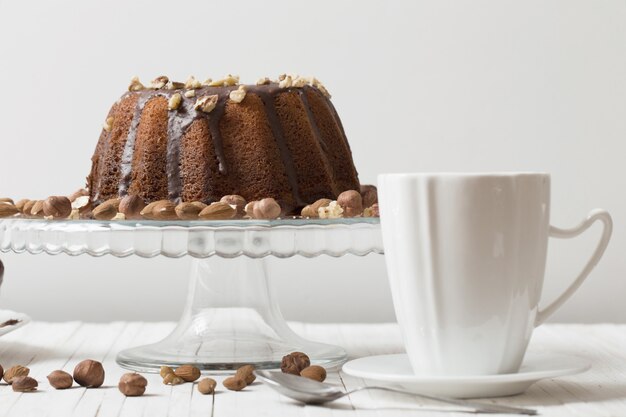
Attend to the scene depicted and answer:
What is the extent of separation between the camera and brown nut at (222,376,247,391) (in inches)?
45.3

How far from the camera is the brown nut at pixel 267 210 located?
1219 millimetres

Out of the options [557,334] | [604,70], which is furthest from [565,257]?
[557,334]

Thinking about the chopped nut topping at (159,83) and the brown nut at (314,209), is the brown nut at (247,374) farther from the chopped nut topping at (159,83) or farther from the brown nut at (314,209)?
the chopped nut topping at (159,83)

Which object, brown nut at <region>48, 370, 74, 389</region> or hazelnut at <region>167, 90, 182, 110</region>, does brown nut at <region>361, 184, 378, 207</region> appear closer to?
hazelnut at <region>167, 90, 182, 110</region>

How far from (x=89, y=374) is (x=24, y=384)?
0.07m

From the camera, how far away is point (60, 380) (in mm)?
1170

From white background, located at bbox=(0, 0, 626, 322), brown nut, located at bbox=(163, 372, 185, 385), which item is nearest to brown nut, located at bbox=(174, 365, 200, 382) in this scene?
brown nut, located at bbox=(163, 372, 185, 385)

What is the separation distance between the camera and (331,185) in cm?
139

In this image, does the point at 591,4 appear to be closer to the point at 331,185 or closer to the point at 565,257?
the point at 565,257

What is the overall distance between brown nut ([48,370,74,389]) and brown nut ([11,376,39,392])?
0.02 metres

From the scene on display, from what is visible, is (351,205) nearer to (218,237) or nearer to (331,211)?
(331,211)

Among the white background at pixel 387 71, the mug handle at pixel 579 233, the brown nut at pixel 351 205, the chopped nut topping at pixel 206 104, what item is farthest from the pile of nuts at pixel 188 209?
the white background at pixel 387 71

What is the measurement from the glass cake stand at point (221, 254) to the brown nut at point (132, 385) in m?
0.14

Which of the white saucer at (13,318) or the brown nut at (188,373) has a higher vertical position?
the white saucer at (13,318)
